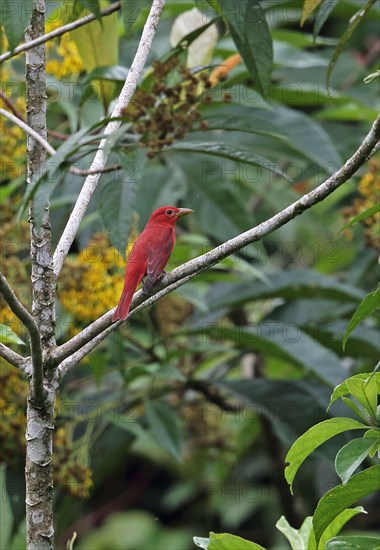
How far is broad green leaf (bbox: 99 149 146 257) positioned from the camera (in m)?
2.13

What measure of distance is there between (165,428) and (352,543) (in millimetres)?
1621

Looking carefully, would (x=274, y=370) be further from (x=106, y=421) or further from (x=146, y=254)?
(x=146, y=254)

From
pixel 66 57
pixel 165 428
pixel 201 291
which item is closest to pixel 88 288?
pixel 201 291

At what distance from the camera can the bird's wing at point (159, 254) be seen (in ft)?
7.65

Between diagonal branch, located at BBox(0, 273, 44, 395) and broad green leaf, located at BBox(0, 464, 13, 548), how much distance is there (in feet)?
4.16

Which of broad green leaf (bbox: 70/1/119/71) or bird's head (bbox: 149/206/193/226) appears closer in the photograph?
broad green leaf (bbox: 70/1/119/71)

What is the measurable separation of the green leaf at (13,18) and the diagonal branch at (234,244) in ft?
1.71

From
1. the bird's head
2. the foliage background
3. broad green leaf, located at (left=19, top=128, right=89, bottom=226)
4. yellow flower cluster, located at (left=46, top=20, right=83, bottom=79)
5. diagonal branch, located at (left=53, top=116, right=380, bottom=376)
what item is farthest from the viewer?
yellow flower cluster, located at (left=46, top=20, right=83, bottom=79)

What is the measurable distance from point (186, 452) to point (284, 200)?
1.40 metres

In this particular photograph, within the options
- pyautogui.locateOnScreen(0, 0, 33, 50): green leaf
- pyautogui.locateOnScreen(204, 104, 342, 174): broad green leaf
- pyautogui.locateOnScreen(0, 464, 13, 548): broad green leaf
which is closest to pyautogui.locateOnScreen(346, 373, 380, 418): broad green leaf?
pyautogui.locateOnScreen(0, 0, 33, 50): green leaf

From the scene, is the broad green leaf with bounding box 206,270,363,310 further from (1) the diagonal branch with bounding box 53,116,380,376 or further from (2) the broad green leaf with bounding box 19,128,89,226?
(2) the broad green leaf with bounding box 19,128,89,226

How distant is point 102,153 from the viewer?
1854mm

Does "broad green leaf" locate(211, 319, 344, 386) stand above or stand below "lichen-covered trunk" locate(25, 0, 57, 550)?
below

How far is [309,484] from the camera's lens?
3904 mm
